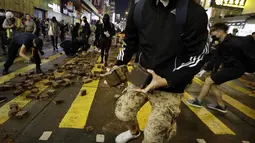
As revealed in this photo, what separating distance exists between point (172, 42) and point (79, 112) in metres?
2.57

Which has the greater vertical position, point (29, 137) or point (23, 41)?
point (23, 41)

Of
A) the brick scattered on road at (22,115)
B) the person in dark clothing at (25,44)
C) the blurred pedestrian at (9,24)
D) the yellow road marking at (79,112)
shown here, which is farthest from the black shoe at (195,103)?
the blurred pedestrian at (9,24)

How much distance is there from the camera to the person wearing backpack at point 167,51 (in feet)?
5.39

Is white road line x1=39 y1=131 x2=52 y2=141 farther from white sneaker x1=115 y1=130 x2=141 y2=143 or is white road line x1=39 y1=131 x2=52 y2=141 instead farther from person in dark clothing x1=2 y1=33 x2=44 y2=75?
person in dark clothing x1=2 y1=33 x2=44 y2=75

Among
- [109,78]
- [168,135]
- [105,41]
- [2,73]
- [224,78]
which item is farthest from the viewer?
[105,41]

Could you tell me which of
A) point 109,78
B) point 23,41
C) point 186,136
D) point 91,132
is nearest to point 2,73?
point 23,41

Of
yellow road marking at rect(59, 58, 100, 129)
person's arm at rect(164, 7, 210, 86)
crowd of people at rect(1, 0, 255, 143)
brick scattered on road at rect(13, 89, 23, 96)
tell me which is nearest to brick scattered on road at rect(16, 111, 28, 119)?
yellow road marking at rect(59, 58, 100, 129)

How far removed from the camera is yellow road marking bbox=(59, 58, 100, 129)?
3123 millimetres

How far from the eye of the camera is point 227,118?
4.05 metres

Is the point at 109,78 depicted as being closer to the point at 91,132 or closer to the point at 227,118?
the point at 91,132

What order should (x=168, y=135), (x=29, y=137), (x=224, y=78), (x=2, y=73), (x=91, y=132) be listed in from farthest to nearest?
(x=2, y=73)
(x=224, y=78)
(x=91, y=132)
(x=29, y=137)
(x=168, y=135)

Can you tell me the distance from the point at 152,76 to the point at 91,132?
177 cm

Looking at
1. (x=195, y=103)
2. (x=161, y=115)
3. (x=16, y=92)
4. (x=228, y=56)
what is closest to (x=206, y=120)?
(x=195, y=103)

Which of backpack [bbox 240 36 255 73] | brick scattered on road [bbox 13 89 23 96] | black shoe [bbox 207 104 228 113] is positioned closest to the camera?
backpack [bbox 240 36 255 73]
